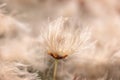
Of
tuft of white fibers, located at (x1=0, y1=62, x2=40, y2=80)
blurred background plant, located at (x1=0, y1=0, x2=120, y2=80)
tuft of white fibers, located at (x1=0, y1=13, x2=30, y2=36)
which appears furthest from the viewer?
tuft of white fibers, located at (x1=0, y1=13, x2=30, y2=36)

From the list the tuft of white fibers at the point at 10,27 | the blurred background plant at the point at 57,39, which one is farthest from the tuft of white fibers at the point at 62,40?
the tuft of white fibers at the point at 10,27

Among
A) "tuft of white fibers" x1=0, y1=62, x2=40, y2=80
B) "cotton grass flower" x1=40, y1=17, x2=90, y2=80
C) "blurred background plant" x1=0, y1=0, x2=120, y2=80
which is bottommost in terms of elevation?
"tuft of white fibers" x1=0, y1=62, x2=40, y2=80

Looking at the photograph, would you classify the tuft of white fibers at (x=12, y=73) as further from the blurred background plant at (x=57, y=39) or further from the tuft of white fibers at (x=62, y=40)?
the tuft of white fibers at (x=62, y=40)

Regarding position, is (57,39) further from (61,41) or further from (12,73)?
(12,73)

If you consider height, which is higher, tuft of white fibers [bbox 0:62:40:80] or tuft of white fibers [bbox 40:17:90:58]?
tuft of white fibers [bbox 40:17:90:58]

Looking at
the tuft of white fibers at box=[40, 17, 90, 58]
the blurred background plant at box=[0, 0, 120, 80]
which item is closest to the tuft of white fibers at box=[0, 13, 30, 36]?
the blurred background plant at box=[0, 0, 120, 80]

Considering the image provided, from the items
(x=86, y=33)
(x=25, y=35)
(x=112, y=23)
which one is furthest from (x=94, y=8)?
(x=86, y=33)

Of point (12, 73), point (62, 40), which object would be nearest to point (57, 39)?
point (62, 40)

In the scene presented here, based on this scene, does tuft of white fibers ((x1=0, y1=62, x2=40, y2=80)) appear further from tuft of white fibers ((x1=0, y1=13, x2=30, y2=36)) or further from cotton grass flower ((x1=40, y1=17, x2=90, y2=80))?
tuft of white fibers ((x1=0, y1=13, x2=30, y2=36))
